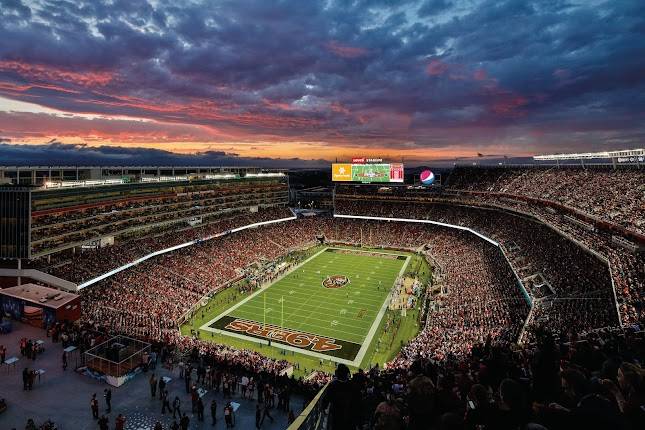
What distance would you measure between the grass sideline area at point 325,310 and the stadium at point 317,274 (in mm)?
211

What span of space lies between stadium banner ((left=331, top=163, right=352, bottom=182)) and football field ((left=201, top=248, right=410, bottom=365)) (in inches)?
939

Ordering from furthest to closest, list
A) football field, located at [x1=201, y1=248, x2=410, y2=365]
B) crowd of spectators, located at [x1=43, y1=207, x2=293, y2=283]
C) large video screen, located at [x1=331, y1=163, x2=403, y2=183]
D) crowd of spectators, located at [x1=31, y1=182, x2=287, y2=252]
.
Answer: large video screen, located at [x1=331, y1=163, x2=403, y2=183], crowd of spectators, located at [x1=31, y1=182, x2=287, y2=252], crowd of spectators, located at [x1=43, y1=207, x2=293, y2=283], football field, located at [x1=201, y1=248, x2=410, y2=365]

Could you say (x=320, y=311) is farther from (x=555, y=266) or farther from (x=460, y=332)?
(x=555, y=266)

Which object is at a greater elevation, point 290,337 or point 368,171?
point 368,171

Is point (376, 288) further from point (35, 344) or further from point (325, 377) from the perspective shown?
point (35, 344)

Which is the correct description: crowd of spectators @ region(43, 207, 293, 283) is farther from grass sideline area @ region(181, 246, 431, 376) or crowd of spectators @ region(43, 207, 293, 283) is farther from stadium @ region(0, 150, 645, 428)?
grass sideline area @ region(181, 246, 431, 376)

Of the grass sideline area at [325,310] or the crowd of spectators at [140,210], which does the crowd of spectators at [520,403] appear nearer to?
the grass sideline area at [325,310]

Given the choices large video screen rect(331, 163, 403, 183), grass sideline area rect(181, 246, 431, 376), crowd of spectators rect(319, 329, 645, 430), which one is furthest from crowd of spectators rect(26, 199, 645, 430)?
large video screen rect(331, 163, 403, 183)

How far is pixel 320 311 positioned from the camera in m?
34.4

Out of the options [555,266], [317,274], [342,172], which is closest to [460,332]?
[555,266]

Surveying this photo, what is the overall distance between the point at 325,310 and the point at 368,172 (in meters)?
39.2

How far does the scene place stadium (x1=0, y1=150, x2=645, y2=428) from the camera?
68.2 feet

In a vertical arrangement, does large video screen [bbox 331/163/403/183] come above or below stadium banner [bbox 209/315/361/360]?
above

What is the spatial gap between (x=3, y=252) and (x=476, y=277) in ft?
130
